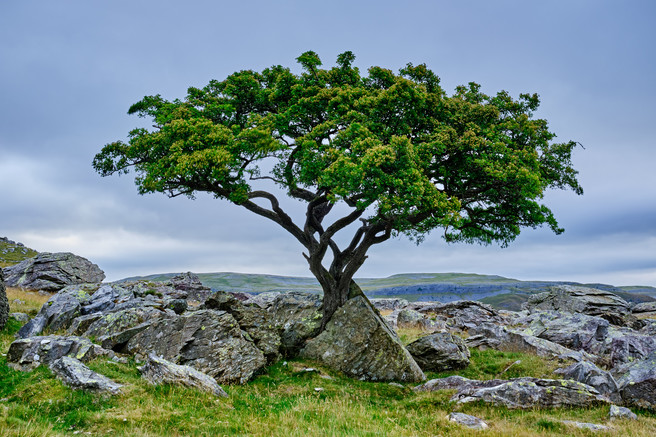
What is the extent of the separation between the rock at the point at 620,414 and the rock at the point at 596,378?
1719 mm

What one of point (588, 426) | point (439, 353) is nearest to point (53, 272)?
point (439, 353)

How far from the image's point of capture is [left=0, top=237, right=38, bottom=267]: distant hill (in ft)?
388

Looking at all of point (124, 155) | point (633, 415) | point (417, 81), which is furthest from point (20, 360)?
point (417, 81)

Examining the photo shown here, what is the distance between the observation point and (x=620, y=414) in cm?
1410

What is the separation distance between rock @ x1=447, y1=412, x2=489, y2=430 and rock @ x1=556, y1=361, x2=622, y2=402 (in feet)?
22.5

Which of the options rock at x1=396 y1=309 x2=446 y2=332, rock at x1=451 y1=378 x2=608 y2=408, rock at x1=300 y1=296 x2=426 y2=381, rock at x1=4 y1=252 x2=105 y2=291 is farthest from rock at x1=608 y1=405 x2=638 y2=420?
rock at x1=4 y1=252 x2=105 y2=291

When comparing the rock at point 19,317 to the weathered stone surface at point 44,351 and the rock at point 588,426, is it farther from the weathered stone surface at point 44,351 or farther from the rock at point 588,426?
the rock at point 588,426

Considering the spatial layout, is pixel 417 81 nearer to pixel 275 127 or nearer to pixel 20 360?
pixel 275 127

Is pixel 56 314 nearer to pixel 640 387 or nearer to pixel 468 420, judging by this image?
Result: pixel 468 420

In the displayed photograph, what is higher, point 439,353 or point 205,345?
point 205,345

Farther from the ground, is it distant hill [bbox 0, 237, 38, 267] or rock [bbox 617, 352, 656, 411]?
distant hill [bbox 0, 237, 38, 267]

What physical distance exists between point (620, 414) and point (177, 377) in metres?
16.0

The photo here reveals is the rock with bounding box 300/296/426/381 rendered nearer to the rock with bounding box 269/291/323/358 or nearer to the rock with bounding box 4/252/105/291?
the rock with bounding box 269/291/323/358

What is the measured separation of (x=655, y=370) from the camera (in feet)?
53.3
